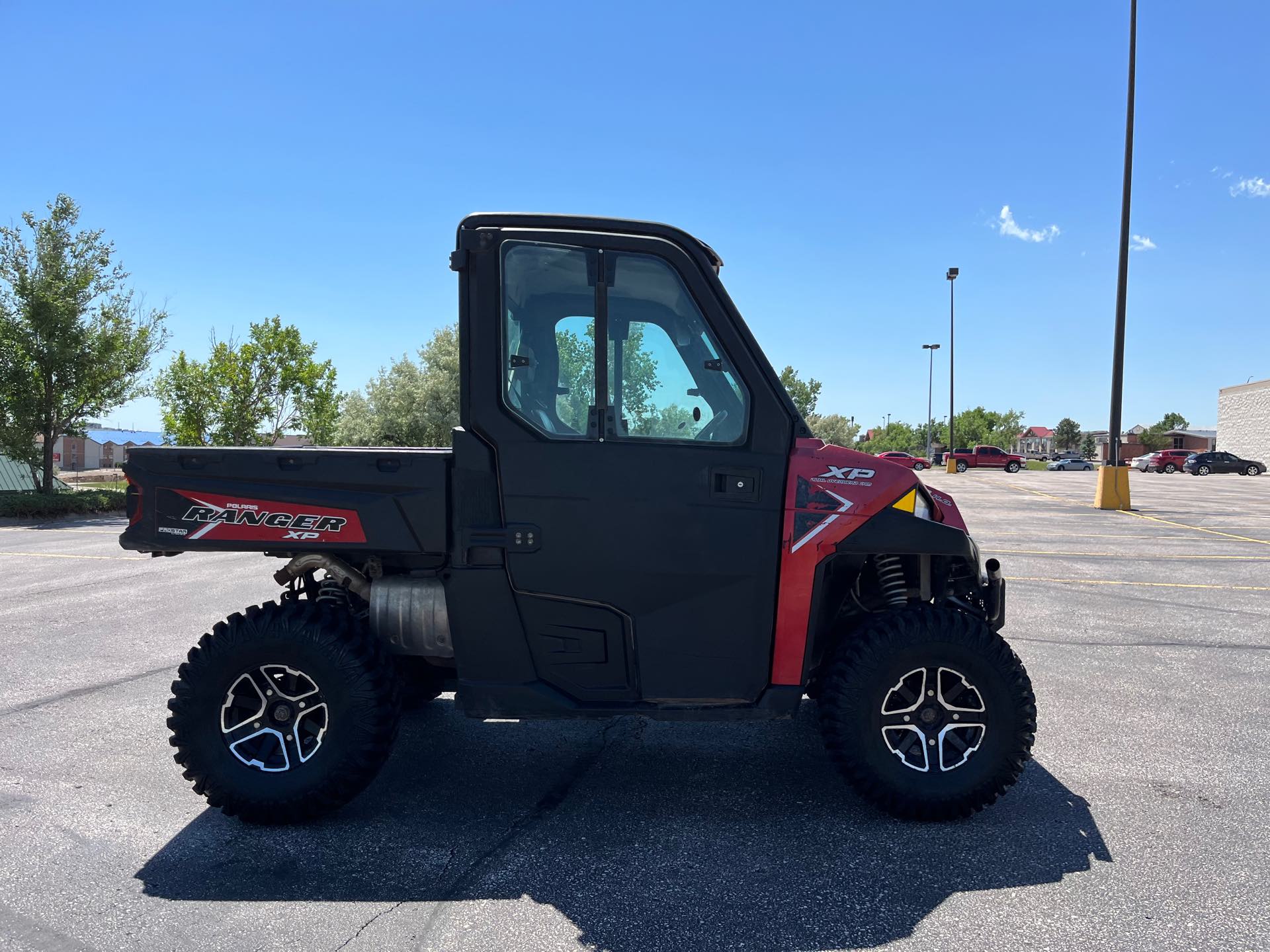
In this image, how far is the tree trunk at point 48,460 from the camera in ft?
72.9

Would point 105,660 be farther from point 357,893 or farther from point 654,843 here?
point 654,843

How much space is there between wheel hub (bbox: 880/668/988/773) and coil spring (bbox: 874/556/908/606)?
16.6 inches

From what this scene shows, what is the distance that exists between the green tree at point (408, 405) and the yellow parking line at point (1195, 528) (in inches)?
1107

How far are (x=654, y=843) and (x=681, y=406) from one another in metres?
1.74

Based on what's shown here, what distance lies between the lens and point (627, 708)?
3451 mm

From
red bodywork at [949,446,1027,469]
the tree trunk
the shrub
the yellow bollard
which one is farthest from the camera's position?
red bodywork at [949,446,1027,469]

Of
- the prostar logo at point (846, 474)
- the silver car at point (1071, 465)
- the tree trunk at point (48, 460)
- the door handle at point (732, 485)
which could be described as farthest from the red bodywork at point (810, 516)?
the silver car at point (1071, 465)

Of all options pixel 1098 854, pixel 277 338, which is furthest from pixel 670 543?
pixel 277 338

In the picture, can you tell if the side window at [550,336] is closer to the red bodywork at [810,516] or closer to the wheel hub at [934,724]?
the red bodywork at [810,516]

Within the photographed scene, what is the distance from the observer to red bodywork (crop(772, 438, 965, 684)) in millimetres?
3408

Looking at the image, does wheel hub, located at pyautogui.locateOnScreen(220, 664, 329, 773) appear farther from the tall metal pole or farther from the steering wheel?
the tall metal pole

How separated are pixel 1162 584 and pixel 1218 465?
53.1m

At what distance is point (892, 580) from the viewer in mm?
3881

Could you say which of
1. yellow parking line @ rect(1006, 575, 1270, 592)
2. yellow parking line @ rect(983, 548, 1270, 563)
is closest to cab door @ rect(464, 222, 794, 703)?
yellow parking line @ rect(1006, 575, 1270, 592)
